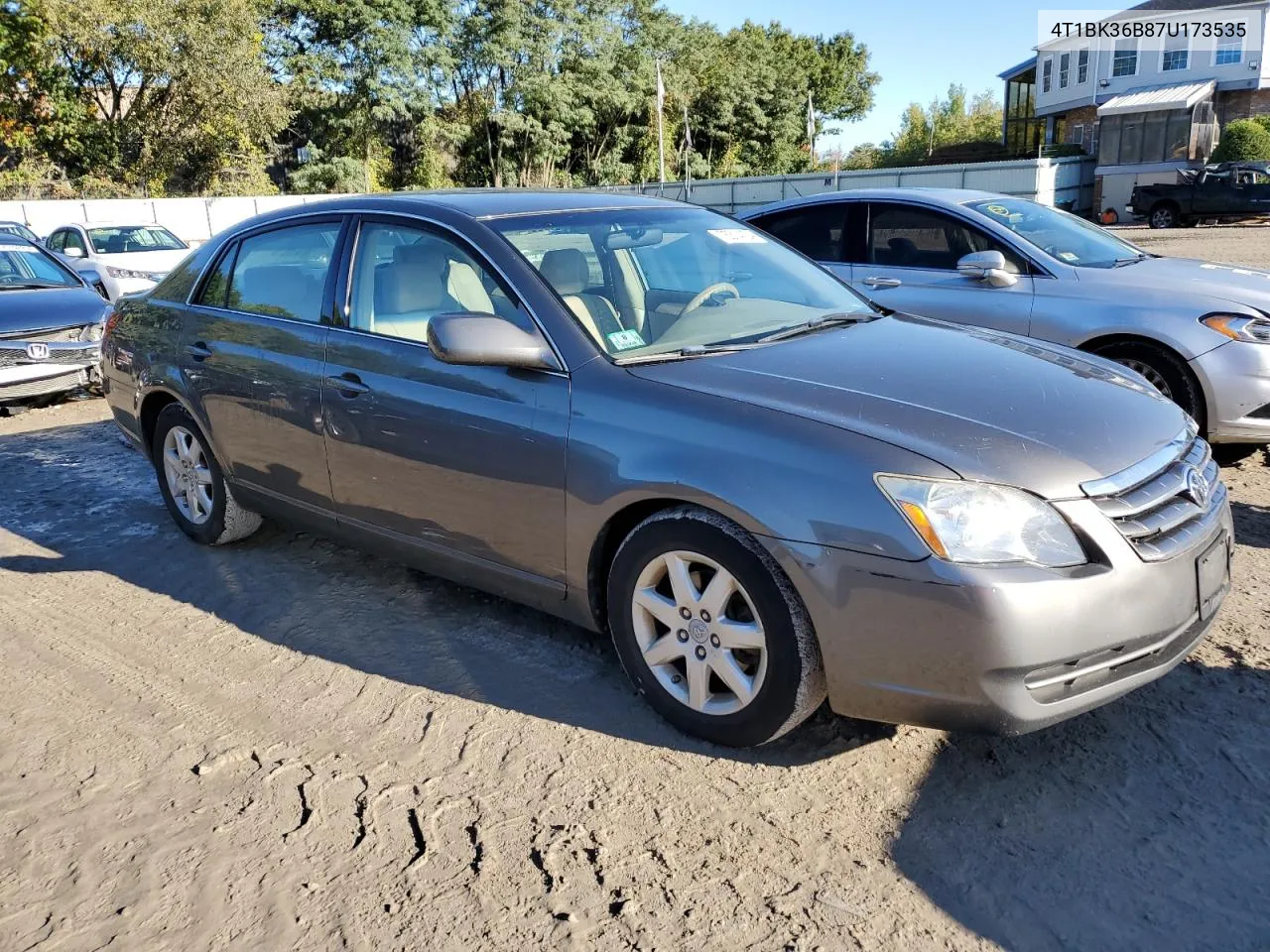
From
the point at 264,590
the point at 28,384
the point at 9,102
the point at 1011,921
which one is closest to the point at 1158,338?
the point at 1011,921

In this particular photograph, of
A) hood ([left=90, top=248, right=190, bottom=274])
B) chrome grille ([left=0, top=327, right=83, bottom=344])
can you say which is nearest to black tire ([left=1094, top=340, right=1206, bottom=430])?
chrome grille ([left=0, top=327, right=83, bottom=344])

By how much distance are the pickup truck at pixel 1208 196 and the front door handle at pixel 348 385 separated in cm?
2880

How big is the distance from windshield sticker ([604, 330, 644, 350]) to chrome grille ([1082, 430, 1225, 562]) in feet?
4.89

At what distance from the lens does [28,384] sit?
873cm

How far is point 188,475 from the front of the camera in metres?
5.14

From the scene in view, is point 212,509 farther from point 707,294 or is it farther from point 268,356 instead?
point 707,294

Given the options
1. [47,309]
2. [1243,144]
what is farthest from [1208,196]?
[47,309]

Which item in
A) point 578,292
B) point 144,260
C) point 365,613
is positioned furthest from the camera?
point 144,260

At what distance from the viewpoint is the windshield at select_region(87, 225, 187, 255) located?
50.5ft

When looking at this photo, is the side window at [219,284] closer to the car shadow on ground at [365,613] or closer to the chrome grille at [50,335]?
the car shadow on ground at [365,613]

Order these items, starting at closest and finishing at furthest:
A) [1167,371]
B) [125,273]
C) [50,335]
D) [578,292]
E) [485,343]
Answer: [485,343] → [578,292] → [1167,371] → [50,335] → [125,273]

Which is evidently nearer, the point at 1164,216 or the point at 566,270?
the point at 566,270

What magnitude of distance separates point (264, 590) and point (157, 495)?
1.97 meters

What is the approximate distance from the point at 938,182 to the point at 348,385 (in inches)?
1013
